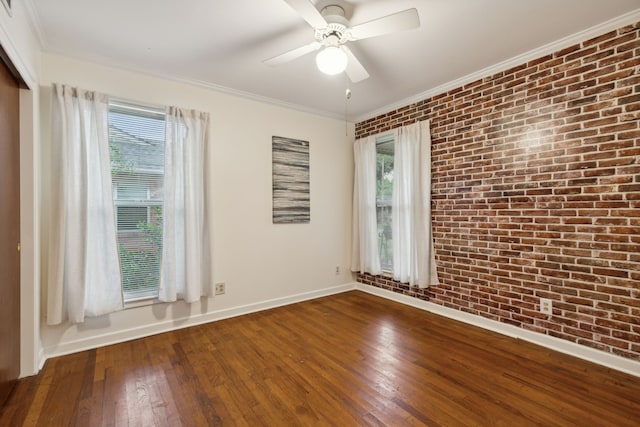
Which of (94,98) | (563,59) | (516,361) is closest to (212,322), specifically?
(94,98)

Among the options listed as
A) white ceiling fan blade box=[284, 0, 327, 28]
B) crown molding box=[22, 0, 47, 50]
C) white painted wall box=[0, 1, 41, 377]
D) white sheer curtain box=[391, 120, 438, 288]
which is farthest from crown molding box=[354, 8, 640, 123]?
white painted wall box=[0, 1, 41, 377]

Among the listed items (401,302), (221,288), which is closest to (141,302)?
(221,288)

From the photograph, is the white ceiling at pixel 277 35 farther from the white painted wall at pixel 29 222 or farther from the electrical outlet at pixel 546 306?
the electrical outlet at pixel 546 306

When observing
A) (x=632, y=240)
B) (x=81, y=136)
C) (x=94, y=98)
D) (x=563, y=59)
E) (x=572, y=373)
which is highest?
(x=563, y=59)

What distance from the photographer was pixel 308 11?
5.41 ft

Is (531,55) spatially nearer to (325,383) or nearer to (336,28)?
(336,28)

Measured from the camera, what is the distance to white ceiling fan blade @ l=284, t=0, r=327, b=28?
1576 mm

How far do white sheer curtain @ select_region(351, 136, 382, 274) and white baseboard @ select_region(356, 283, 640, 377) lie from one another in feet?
1.96

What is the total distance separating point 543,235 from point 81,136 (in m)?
4.00

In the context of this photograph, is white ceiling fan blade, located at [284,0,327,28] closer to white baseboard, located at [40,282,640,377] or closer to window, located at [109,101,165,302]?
window, located at [109,101,165,302]

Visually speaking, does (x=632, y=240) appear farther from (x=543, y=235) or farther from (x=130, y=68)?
(x=130, y=68)

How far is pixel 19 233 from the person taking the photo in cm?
204

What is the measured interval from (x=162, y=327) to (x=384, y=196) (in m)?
3.02

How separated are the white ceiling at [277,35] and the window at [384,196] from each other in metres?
1.08
